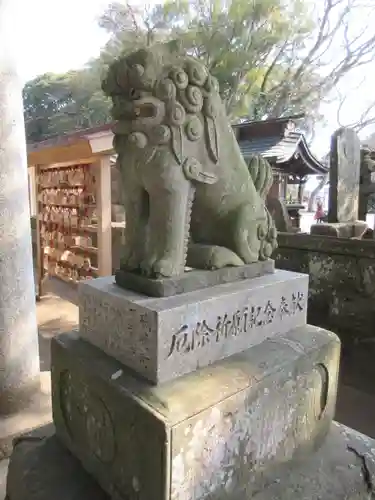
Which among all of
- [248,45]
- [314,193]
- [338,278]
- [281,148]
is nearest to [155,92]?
[338,278]

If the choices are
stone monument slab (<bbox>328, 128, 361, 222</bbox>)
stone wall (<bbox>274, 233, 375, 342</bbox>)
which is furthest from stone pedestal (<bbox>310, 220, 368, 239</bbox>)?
stone wall (<bbox>274, 233, 375, 342</bbox>)

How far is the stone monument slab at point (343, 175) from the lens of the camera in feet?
14.2

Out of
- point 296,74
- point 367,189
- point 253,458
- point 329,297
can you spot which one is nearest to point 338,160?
point 367,189

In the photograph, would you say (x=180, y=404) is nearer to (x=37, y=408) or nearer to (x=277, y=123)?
(x=37, y=408)

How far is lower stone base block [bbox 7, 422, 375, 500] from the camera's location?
125cm

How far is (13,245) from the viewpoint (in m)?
2.25

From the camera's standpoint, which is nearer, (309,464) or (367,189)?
(309,464)

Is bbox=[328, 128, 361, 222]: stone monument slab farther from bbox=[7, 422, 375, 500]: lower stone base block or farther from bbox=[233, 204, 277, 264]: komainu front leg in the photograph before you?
bbox=[7, 422, 375, 500]: lower stone base block

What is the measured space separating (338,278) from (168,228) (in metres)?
2.38

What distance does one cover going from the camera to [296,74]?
11.7 meters

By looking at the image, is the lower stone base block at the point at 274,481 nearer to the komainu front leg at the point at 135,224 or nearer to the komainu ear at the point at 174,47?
the komainu front leg at the point at 135,224

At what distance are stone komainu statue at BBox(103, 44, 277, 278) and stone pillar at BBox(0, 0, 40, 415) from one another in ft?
3.97

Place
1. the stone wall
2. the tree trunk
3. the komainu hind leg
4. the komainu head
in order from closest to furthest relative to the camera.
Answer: the komainu head < the komainu hind leg < the stone wall < the tree trunk

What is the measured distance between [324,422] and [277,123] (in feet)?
23.2
